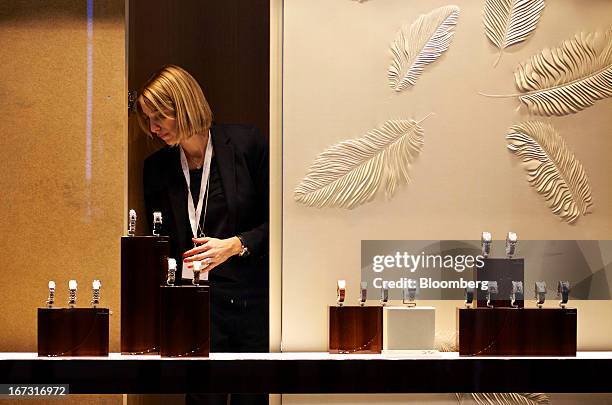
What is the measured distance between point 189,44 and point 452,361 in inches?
60.7

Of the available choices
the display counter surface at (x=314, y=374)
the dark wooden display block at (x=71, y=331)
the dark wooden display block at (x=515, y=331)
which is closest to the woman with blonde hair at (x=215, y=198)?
the display counter surface at (x=314, y=374)

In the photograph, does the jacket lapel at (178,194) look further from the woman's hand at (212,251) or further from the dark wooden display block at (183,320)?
the dark wooden display block at (183,320)

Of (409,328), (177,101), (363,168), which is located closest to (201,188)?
(177,101)

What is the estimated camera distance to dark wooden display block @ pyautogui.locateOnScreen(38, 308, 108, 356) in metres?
3.04

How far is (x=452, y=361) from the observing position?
9.96 ft

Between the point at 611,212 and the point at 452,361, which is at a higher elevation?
the point at 611,212

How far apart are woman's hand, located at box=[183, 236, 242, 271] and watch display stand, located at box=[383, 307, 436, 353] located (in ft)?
2.11

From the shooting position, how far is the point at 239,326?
3268mm

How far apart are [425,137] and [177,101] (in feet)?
3.20

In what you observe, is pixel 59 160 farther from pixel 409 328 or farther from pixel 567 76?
pixel 567 76

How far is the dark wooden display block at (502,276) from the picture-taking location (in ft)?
10.2

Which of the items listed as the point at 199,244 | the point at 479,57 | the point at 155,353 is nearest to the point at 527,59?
the point at 479,57

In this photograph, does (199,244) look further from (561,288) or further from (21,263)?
(561,288)

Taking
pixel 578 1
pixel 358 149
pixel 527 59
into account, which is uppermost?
pixel 578 1
